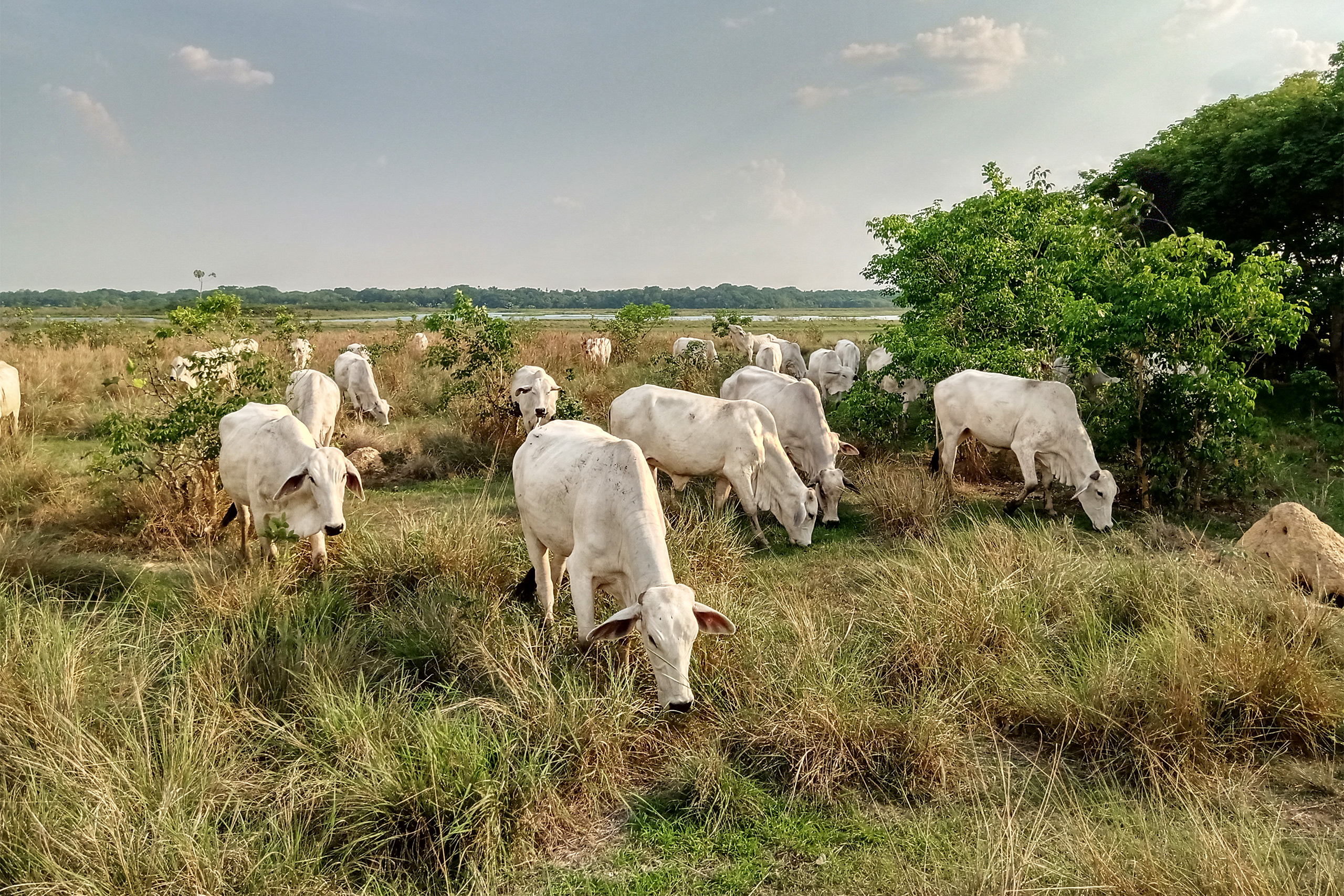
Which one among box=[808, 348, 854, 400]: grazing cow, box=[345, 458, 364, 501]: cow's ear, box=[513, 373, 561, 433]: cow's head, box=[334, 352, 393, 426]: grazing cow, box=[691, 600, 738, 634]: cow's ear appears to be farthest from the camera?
box=[808, 348, 854, 400]: grazing cow

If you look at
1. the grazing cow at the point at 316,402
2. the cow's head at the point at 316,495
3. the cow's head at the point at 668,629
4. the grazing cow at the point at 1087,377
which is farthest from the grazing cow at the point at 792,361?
the cow's head at the point at 668,629

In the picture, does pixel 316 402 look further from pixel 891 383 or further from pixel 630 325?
pixel 630 325

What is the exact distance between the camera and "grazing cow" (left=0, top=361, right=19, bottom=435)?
1279 centimetres

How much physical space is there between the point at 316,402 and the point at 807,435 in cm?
719

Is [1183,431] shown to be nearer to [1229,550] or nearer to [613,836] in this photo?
[1229,550]

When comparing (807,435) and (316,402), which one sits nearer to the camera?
(807,435)

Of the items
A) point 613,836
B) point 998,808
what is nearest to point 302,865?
point 613,836

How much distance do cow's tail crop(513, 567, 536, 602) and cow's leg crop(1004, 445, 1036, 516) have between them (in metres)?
6.46

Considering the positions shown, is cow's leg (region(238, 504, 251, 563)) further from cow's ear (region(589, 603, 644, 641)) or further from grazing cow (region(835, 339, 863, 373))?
grazing cow (region(835, 339, 863, 373))

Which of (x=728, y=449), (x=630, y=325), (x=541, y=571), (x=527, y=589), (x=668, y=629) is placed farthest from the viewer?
(x=630, y=325)

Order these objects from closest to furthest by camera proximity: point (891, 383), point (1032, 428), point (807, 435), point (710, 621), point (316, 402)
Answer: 1. point (710, 621)
2. point (1032, 428)
3. point (807, 435)
4. point (316, 402)
5. point (891, 383)

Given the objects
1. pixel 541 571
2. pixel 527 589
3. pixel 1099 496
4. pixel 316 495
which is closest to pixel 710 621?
pixel 541 571


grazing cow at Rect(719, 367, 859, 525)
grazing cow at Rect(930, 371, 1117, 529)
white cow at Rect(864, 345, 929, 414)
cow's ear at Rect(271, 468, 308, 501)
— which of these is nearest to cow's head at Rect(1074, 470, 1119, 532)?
grazing cow at Rect(930, 371, 1117, 529)

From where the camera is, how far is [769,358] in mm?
21078
